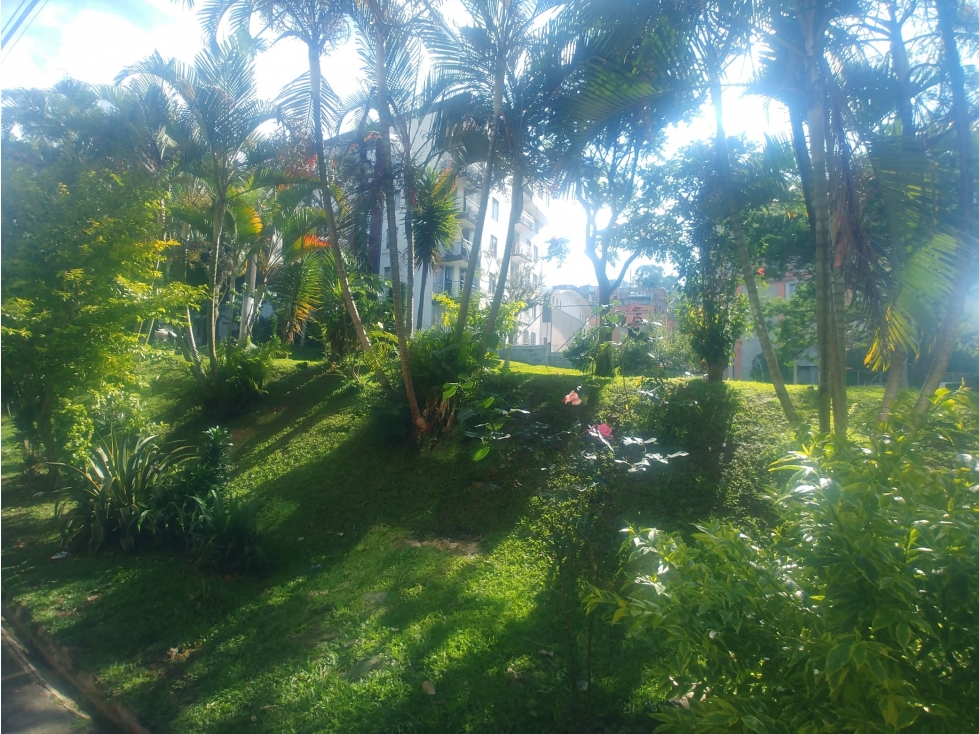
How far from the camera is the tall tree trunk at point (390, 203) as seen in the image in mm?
8070

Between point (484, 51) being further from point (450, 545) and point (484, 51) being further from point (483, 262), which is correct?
point (483, 262)

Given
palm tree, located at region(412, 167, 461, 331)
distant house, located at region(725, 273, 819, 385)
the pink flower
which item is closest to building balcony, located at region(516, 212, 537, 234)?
distant house, located at region(725, 273, 819, 385)

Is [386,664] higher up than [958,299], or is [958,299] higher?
[958,299]

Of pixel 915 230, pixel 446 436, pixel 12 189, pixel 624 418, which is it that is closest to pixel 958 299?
pixel 915 230

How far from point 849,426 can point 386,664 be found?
412 centimetres

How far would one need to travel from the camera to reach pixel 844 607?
1.94 metres

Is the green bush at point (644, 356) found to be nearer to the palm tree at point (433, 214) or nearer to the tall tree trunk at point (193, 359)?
the palm tree at point (433, 214)

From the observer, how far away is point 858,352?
55.9 ft

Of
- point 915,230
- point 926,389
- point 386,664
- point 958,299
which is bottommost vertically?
point 386,664

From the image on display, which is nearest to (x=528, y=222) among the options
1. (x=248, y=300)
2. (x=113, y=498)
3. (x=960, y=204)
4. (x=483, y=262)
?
(x=483, y=262)

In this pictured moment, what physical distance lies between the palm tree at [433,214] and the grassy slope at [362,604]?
3477mm

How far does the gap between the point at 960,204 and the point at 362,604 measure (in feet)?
17.8

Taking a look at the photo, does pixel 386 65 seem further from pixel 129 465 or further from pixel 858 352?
pixel 858 352

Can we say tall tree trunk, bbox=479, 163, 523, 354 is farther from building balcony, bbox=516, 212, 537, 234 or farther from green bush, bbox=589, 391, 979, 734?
building balcony, bbox=516, 212, 537, 234
